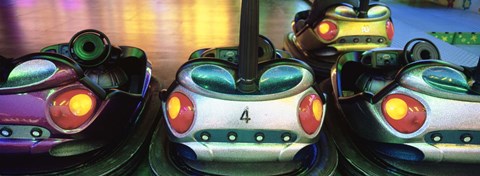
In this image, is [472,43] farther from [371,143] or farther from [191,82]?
[191,82]

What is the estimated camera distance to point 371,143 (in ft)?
3.78

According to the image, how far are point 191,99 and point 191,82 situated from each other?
5 centimetres

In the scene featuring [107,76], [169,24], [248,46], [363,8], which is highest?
[248,46]

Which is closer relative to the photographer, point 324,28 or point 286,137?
point 286,137

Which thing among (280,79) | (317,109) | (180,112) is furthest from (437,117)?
(180,112)

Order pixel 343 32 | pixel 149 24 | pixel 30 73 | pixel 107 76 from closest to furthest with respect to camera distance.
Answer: pixel 30 73, pixel 107 76, pixel 343 32, pixel 149 24

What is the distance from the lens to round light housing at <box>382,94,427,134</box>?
38.7 inches

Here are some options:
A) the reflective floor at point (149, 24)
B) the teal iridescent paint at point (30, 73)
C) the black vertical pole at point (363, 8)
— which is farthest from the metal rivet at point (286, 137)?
the black vertical pole at point (363, 8)

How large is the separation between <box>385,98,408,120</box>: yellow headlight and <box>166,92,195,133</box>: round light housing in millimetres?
547

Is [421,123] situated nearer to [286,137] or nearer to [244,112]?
[286,137]

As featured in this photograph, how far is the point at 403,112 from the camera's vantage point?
1.00 metres

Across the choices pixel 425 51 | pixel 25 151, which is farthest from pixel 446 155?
pixel 25 151

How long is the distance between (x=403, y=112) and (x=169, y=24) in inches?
126

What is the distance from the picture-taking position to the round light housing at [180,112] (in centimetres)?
98
